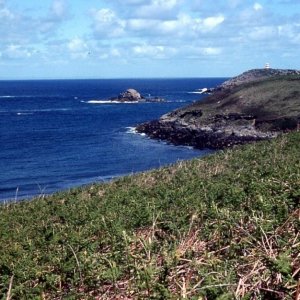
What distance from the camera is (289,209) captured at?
22.8 feet

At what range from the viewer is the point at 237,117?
2697 inches

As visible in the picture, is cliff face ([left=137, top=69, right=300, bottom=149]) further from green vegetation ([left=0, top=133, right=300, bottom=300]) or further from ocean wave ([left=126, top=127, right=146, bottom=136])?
green vegetation ([left=0, top=133, right=300, bottom=300])

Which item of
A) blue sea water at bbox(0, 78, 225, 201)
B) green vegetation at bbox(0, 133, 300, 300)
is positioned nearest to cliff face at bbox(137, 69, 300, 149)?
blue sea water at bbox(0, 78, 225, 201)

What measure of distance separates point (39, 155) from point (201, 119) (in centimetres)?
2282

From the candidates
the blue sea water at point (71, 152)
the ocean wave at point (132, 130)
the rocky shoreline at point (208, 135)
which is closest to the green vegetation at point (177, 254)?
the blue sea water at point (71, 152)

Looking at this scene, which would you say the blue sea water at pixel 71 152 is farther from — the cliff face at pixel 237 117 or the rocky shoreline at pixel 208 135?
the cliff face at pixel 237 117

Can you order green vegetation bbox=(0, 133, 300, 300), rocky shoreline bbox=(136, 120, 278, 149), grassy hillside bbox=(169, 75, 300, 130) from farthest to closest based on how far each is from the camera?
grassy hillside bbox=(169, 75, 300, 130) → rocky shoreline bbox=(136, 120, 278, 149) → green vegetation bbox=(0, 133, 300, 300)

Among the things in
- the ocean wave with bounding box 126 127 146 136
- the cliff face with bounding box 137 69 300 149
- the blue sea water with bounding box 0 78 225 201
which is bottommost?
the blue sea water with bounding box 0 78 225 201

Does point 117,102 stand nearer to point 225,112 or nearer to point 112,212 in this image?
point 225,112

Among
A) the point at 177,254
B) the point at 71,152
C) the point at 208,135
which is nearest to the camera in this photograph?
the point at 177,254

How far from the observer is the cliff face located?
207 ft

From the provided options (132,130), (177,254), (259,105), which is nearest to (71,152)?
(132,130)

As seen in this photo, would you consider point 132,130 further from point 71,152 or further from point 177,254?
point 177,254

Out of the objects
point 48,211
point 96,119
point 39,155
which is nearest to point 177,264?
point 48,211
